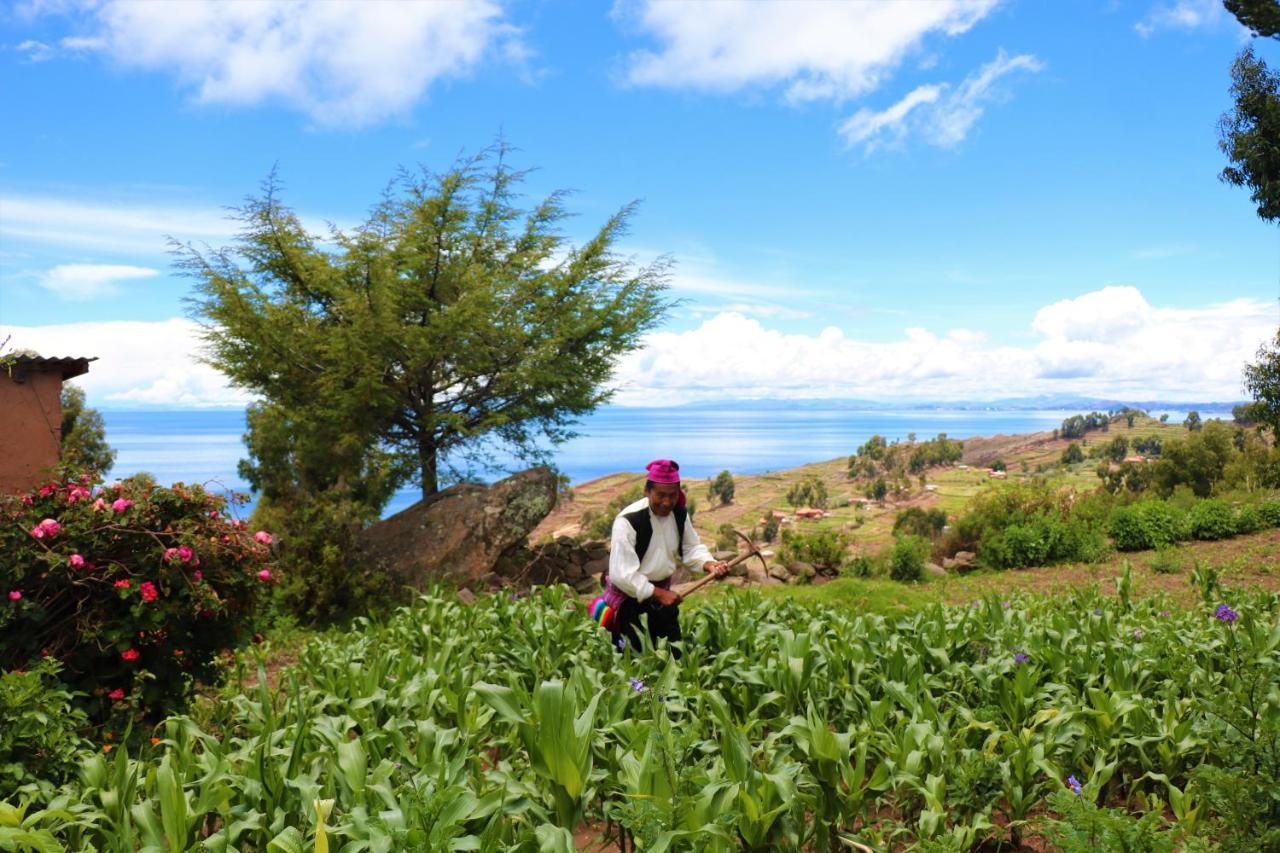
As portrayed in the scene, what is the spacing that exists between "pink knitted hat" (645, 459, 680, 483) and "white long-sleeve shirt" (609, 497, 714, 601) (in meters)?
0.23

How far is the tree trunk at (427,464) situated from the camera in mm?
12180

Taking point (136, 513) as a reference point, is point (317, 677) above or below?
below

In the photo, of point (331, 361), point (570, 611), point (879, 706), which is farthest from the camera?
point (331, 361)

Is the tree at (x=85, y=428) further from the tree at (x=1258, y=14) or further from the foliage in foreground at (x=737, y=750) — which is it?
the tree at (x=1258, y=14)

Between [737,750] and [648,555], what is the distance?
206 cm

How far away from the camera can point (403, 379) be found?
38.5ft

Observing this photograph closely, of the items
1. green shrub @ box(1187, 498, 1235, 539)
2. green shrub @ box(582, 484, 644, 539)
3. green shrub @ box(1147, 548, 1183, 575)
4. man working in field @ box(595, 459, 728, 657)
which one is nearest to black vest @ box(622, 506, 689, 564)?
man working in field @ box(595, 459, 728, 657)

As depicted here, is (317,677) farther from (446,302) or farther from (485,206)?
(485,206)

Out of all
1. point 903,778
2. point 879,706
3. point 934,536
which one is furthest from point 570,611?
point 934,536

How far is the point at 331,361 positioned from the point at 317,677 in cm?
682

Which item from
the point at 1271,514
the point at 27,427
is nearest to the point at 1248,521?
the point at 1271,514

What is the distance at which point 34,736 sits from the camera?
438 cm

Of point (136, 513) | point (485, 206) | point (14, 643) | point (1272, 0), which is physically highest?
point (1272, 0)

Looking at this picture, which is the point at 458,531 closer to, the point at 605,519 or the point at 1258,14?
the point at 605,519
